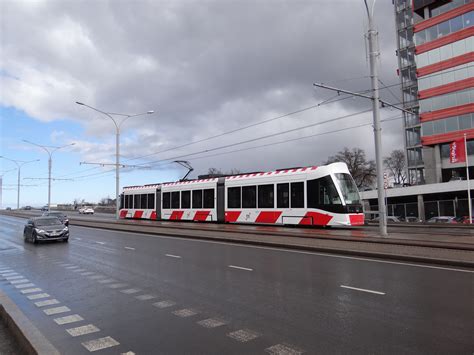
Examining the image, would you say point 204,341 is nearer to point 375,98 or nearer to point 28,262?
point 28,262

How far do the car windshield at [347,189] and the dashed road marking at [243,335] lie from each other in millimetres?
15470

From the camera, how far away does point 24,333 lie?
15.6 ft

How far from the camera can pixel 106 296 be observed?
23.8 feet

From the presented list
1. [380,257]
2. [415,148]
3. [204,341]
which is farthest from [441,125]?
[204,341]

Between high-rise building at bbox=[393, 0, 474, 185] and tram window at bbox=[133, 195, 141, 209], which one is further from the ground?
high-rise building at bbox=[393, 0, 474, 185]

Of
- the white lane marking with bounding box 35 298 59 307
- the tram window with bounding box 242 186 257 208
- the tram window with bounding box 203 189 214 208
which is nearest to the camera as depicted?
the white lane marking with bounding box 35 298 59 307

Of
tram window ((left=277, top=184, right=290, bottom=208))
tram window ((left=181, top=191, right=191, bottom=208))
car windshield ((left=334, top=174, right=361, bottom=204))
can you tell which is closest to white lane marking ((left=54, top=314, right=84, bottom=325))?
car windshield ((left=334, top=174, right=361, bottom=204))

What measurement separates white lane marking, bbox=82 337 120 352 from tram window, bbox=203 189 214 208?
22252mm

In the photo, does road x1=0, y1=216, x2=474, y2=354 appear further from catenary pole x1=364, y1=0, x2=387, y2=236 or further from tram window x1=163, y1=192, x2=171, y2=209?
tram window x1=163, y1=192, x2=171, y2=209

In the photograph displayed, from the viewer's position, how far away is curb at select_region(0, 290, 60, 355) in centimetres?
429

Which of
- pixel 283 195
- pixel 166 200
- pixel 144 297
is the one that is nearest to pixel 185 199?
pixel 166 200

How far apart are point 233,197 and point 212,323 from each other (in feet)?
65.8

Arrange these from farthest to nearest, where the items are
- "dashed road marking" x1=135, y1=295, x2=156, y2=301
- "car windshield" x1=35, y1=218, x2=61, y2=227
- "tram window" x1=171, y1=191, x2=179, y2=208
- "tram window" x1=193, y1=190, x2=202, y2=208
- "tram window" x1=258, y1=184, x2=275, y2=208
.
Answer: "tram window" x1=171, y1=191, x2=179, y2=208
"tram window" x1=193, y1=190, x2=202, y2=208
"tram window" x1=258, y1=184, x2=275, y2=208
"car windshield" x1=35, y1=218, x2=61, y2=227
"dashed road marking" x1=135, y1=295, x2=156, y2=301

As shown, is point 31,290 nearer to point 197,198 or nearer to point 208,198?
point 208,198
